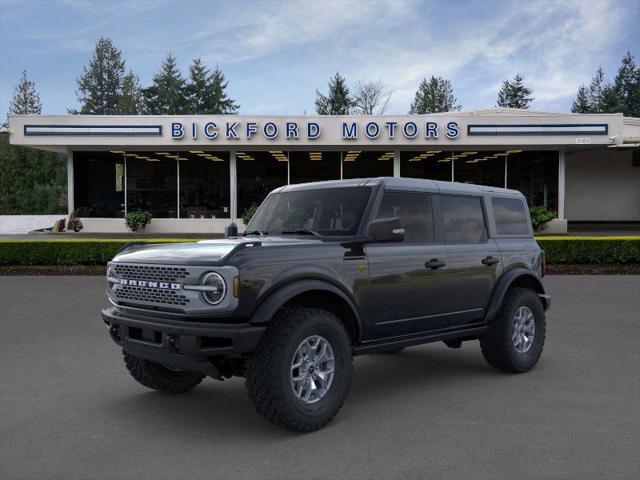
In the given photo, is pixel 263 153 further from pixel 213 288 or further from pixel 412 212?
pixel 213 288

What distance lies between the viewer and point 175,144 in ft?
89.1

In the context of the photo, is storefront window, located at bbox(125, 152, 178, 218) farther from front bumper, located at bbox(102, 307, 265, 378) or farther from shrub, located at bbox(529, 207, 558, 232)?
front bumper, located at bbox(102, 307, 265, 378)

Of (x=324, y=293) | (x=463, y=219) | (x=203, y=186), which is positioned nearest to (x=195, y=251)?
(x=324, y=293)

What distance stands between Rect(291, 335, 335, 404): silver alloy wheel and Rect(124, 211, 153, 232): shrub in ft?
79.2

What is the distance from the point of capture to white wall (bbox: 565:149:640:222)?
36656 millimetres

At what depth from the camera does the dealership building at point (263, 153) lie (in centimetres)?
2688

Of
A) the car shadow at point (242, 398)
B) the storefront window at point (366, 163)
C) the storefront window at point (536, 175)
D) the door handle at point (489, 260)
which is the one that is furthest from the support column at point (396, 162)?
the door handle at point (489, 260)

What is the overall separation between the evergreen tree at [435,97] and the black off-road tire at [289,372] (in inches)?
2941

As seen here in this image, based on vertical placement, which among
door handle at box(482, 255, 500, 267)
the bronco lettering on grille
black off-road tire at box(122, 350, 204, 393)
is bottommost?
black off-road tire at box(122, 350, 204, 393)

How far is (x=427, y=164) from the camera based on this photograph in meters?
30.5

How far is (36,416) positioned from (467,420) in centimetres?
341

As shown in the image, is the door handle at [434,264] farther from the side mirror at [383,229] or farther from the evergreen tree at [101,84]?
the evergreen tree at [101,84]

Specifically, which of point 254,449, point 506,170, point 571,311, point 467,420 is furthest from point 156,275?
point 506,170

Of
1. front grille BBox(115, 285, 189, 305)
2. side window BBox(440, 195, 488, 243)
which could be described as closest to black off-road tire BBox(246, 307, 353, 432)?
front grille BBox(115, 285, 189, 305)
